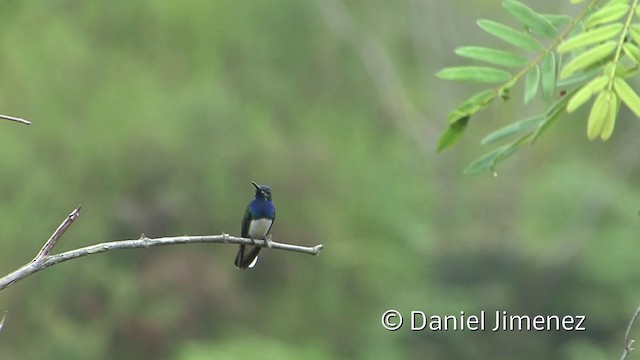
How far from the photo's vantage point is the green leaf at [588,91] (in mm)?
1314

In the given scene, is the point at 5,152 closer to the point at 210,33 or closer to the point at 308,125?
the point at 210,33

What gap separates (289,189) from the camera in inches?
404

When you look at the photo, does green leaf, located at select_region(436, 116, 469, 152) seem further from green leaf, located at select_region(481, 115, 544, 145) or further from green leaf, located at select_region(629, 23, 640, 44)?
green leaf, located at select_region(629, 23, 640, 44)

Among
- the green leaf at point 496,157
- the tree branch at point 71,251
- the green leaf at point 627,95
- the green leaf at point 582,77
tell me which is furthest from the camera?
the tree branch at point 71,251

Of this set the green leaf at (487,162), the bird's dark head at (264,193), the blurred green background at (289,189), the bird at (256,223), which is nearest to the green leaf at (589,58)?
the green leaf at (487,162)

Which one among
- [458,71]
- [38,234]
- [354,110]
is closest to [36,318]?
[38,234]

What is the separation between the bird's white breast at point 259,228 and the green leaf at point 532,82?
7.10 ft

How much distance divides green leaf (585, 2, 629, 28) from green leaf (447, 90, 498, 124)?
232mm

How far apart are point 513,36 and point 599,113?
0.33 meters

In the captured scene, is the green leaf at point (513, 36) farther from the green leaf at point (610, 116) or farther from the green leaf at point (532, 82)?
the green leaf at point (610, 116)

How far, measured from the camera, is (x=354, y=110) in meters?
11.1

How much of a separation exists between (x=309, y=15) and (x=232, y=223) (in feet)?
8.35

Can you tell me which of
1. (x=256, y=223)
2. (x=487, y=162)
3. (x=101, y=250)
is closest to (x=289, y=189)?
(x=256, y=223)

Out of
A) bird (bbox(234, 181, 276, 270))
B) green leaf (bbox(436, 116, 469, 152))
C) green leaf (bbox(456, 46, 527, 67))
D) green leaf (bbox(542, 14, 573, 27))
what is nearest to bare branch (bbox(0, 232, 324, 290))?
green leaf (bbox(436, 116, 469, 152))
